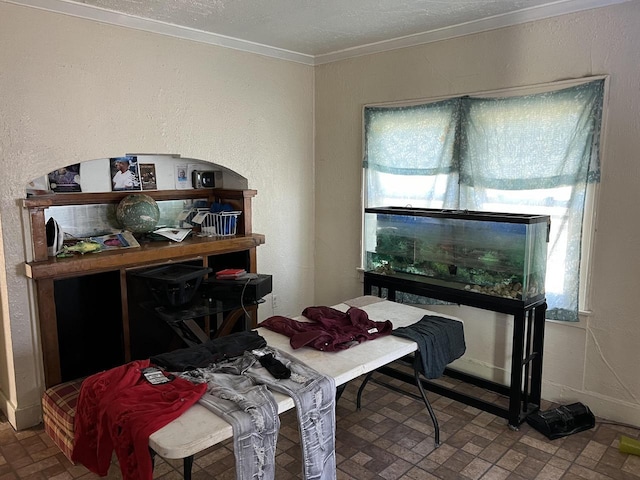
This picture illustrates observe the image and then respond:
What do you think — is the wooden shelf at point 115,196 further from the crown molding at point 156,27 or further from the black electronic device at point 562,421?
the black electronic device at point 562,421

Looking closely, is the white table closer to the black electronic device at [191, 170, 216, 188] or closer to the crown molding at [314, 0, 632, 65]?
the black electronic device at [191, 170, 216, 188]

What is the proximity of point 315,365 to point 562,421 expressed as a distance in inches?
63.4

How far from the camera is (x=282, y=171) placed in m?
4.10

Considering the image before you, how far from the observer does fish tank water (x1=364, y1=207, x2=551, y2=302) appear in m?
2.84

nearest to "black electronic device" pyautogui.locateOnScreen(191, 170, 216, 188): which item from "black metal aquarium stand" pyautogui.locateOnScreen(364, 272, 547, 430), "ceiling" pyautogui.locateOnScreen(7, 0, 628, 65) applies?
"ceiling" pyautogui.locateOnScreen(7, 0, 628, 65)

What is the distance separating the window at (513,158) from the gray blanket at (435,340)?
2.47ft

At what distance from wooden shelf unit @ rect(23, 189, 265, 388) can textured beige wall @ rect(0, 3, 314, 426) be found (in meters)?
0.10

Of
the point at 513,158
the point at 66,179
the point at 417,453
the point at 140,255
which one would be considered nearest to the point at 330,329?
the point at 417,453

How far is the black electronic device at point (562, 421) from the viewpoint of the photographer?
9.21 ft

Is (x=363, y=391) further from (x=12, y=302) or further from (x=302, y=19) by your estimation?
(x=302, y=19)

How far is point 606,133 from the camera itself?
2.80 meters

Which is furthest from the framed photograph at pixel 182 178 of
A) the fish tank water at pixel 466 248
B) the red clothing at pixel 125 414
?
the red clothing at pixel 125 414

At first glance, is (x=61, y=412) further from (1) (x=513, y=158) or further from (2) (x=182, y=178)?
A: (1) (x=513, y=158)

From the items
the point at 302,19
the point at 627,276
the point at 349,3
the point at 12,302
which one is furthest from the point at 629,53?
the point at 12,302
